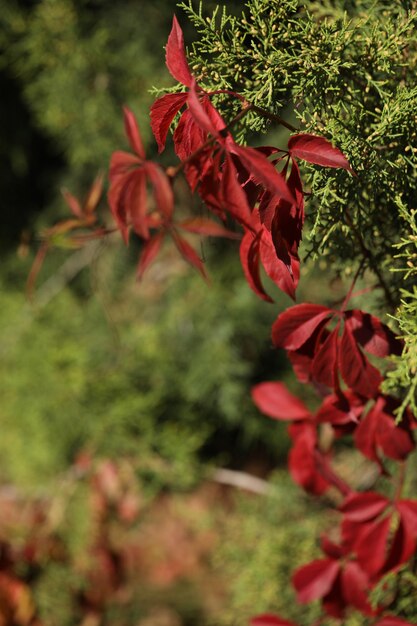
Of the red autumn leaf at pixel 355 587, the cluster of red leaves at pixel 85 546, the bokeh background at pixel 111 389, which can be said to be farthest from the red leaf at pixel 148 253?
the cluster of red leaves at pixel 85 546

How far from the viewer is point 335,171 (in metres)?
0.60

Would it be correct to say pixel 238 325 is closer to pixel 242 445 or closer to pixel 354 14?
pixel 242 445

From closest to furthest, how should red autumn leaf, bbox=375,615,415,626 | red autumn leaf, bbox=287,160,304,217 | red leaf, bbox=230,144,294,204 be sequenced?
red leaf, bbox=230,144,294,204 < red autumn leaf, bbox=287,160,304,217 < red autumn leaf, bbox=375,615,415,626

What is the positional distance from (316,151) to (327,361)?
0.71 ft

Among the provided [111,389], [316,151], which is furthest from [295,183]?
[111,389]

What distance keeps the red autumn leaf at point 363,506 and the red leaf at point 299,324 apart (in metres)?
0.21

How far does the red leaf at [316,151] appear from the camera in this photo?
523 mm

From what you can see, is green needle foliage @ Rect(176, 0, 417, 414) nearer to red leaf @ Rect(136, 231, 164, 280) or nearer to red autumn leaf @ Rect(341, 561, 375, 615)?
red leaf @ Rect(136, 231, 164, 280)

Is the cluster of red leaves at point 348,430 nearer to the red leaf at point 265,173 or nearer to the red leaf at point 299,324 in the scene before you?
the red leaf at point 299,324

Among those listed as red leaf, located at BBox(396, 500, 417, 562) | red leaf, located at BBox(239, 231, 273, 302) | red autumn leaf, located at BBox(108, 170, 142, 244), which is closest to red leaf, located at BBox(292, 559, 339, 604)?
red leaf, located at BBox(396, 500, 417, 562)

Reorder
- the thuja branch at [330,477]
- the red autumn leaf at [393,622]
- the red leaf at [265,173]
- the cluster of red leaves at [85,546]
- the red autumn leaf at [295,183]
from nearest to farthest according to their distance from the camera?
1. the red leaf at [265,173]
2. the red autumn leaf at [295,183]
3. the red autumn leaf at [393,622]
4. the thuja branch at [330,477]
5. the cluster of red leaves at [85,546]

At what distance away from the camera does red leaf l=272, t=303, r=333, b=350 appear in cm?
63

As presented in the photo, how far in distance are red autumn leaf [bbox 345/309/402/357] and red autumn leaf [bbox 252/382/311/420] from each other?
0.79ft

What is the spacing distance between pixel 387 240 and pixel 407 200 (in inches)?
2.3
